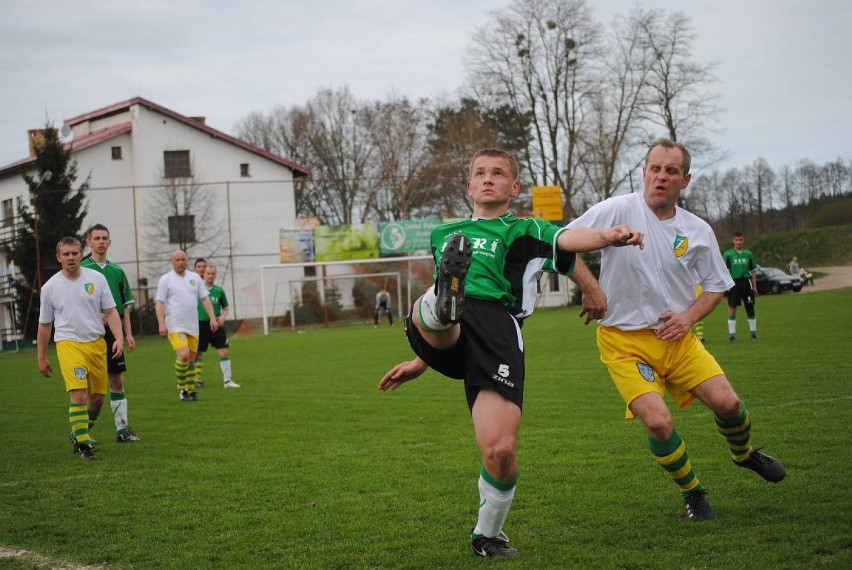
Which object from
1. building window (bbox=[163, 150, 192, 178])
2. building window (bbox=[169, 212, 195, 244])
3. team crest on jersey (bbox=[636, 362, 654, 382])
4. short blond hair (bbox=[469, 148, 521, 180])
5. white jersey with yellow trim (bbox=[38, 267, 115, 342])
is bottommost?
team crest on jersey (bbox=[636, 362, 654, 382])

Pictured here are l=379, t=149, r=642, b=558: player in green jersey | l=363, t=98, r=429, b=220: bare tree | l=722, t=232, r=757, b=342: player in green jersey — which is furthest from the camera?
l=363, t=98, r=429, b=220: bare tree

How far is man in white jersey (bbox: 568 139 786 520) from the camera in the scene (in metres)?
5.48

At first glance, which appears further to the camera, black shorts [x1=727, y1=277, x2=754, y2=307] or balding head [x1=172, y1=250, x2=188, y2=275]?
black shorts [x1=727, y1=277, x2=754, y2=307]

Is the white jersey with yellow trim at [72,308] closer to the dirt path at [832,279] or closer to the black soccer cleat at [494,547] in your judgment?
Result: the black soccer cleat at [494,547]

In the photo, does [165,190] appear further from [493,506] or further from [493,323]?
[493,506]

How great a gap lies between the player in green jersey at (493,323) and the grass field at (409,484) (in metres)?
0.45

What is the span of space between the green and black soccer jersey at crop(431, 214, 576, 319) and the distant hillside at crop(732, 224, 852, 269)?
183ft

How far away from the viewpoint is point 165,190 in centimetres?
4503

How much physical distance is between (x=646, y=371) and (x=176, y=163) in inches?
1875

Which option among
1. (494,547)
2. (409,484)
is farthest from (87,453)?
(494,547)

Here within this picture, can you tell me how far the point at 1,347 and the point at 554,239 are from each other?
44.9 m

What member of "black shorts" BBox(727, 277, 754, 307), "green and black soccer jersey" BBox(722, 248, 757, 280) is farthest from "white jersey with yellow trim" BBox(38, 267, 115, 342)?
"green and black soccer jersey" BBox(722, 248, 757, 280)

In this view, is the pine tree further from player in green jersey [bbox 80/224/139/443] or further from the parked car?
the parked car

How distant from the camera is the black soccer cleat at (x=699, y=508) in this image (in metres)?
5.42
